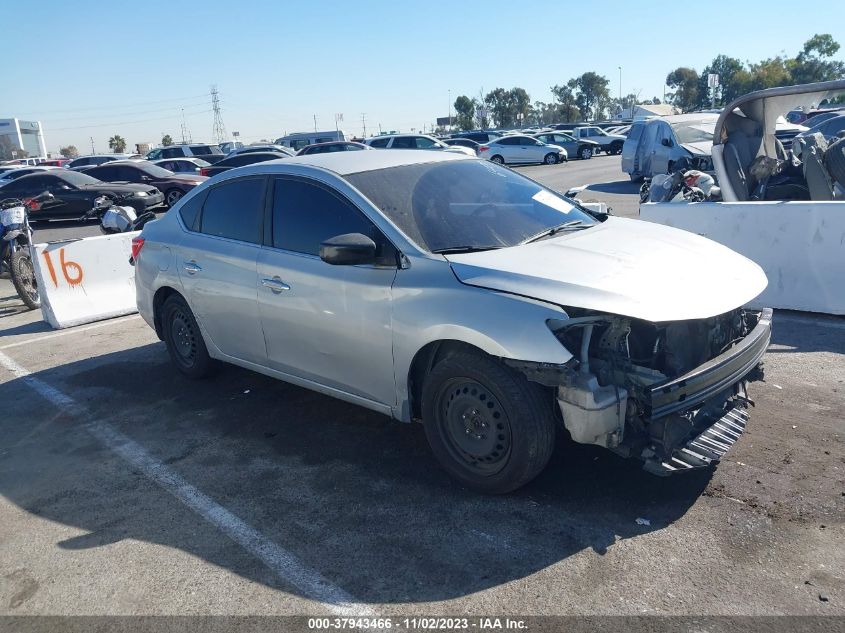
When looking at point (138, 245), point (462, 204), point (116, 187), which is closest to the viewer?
point (462, 204)

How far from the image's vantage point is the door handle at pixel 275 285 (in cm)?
461

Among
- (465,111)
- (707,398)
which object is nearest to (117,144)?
(465,111)

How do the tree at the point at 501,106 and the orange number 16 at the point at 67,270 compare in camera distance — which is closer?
the orange number 16 at the point at 67,270

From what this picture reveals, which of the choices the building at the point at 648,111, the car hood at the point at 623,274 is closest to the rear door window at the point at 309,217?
the car hood at the point at 623,274

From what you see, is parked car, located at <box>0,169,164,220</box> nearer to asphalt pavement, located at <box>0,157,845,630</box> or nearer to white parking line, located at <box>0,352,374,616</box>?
Result: white parking line, located at <box>0,352,374,616</box>

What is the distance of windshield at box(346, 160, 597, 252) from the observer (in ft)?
13.6

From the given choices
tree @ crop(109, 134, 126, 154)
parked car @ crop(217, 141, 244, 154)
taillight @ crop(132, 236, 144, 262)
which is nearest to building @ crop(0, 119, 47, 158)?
tree @ crop(109, 134, 126, 154)

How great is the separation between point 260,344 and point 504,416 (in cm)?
210

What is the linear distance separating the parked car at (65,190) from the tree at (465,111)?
72772mm

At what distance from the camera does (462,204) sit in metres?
4.41

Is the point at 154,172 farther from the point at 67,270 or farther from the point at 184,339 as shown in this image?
the point at 184,339

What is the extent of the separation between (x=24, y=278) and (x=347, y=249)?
7166 mm

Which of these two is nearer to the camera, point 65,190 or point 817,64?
point 65,190

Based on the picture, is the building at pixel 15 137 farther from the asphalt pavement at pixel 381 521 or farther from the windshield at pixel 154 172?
the asphalt pavement at pixel 381 521
